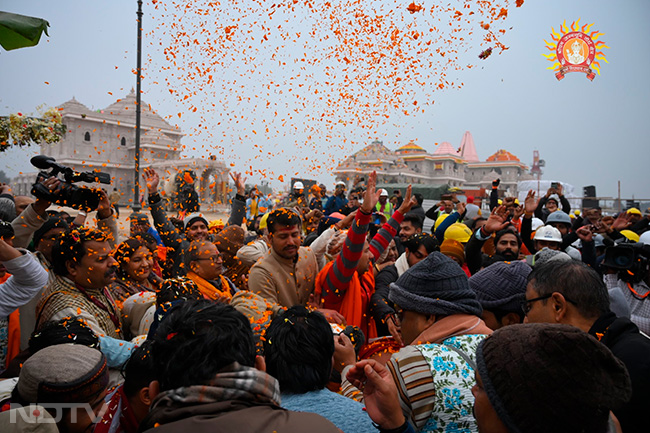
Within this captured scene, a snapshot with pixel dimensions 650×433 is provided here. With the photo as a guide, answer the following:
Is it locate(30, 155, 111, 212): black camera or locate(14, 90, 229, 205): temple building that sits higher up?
locate(14, 90, 229, 205): temple building

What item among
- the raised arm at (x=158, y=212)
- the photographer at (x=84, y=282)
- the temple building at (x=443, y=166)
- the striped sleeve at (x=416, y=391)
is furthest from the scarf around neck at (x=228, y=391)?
the temple building at (x=443, y=166)

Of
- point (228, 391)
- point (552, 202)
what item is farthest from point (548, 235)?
point (228, 391)

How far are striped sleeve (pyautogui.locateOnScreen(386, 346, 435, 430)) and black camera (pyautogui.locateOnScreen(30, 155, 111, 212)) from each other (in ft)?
10.7

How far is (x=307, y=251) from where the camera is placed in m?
4.00

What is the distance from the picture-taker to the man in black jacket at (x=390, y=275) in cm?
392

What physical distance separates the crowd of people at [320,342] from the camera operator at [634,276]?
0.01 m

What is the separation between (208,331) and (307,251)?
2.47m

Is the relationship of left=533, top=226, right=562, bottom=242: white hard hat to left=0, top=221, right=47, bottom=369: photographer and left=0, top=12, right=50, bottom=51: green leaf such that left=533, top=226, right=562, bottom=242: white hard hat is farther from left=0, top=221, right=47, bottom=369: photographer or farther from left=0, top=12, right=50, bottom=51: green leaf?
left=0, top=12, right=50, bottom=51: green leaf

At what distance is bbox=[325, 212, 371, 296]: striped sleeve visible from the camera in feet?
12.0

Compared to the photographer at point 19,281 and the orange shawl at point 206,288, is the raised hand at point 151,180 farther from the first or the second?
the photographer at point 19,281

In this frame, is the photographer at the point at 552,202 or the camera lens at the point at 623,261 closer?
the camera lens at the point at 623,261

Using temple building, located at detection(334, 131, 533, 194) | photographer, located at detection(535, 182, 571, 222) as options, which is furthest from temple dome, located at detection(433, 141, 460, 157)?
photographer, located at detection(535, 182, 571, 222)

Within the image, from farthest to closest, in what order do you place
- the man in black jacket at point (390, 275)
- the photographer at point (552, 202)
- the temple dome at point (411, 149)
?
the temple dome at point (411, 149) < the photographer at point (552, 202) < the man in black jacket at point (390, 275)

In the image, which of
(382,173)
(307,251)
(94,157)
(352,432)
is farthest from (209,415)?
(94,157)
